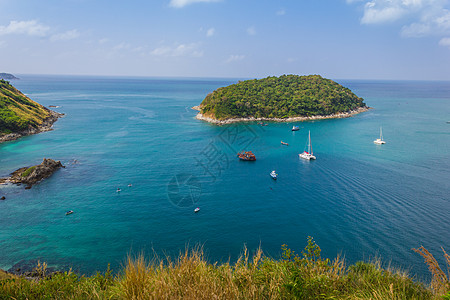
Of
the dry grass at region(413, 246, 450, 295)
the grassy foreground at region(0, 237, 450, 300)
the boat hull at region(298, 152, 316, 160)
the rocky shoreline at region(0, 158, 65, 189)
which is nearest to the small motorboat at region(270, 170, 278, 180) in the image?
the boat hull at region(298, 152, 316, 160)

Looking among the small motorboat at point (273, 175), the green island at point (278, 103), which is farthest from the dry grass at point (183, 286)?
the green island at point (278, 103)

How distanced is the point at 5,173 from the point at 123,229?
1038 inches

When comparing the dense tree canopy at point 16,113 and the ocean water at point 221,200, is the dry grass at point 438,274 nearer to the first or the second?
the ocean water at point 221,200

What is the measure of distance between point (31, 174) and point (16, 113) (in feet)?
121

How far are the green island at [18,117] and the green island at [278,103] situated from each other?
148 feet

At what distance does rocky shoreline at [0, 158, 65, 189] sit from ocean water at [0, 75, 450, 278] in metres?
1.47

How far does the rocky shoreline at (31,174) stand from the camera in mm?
35625

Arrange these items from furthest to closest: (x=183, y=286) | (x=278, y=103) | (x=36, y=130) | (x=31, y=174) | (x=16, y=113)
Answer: (x=278, y=103) < (x=36, y=130) < (x=16, y=113) < (x=31, y=174) < (x=183, y=286)

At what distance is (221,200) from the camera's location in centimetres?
3206

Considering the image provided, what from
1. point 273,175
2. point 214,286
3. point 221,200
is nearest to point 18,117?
point 221,200

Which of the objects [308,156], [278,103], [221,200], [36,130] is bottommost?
[221,200]

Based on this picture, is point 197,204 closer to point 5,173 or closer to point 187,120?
point 5,173

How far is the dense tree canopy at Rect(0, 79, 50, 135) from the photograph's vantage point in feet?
190

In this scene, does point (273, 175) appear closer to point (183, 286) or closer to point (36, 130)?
point (183, 286)
